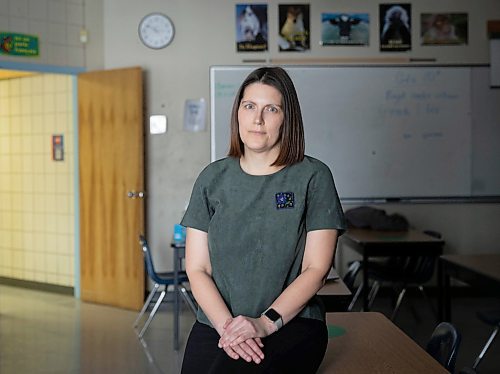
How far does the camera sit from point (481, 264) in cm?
405

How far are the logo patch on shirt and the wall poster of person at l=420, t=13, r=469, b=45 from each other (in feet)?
17.2

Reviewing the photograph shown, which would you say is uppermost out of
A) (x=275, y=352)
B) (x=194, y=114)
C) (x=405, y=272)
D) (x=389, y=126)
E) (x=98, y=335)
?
(x=194, y=114)

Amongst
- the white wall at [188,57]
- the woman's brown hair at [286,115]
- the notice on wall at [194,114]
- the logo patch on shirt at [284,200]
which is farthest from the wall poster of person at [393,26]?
the logo patch on shirt at [284,200]

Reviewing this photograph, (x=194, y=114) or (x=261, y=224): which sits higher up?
(x=194, y=114)

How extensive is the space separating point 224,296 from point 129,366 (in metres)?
2.94

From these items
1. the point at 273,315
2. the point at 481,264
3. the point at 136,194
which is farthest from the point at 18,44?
the point at 273,315

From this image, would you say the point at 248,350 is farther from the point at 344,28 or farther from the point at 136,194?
the point at 344,28

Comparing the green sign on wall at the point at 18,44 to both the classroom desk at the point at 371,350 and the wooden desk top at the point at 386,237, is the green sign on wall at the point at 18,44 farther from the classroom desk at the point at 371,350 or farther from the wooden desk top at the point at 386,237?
the classroom desk at the point at 371,350

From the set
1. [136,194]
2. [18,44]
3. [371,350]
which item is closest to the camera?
[371,350]

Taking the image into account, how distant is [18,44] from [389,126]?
337cm

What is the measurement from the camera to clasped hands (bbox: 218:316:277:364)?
1.76 m

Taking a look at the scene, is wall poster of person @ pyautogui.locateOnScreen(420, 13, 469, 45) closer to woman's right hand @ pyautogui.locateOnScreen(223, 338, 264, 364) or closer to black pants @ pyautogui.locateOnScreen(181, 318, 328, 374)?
black pants @ pyautogui.locateOnScreen(181, 318, 328, 374)

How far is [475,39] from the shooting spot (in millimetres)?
6723

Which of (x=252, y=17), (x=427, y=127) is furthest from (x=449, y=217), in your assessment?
(x=252, y=17)
